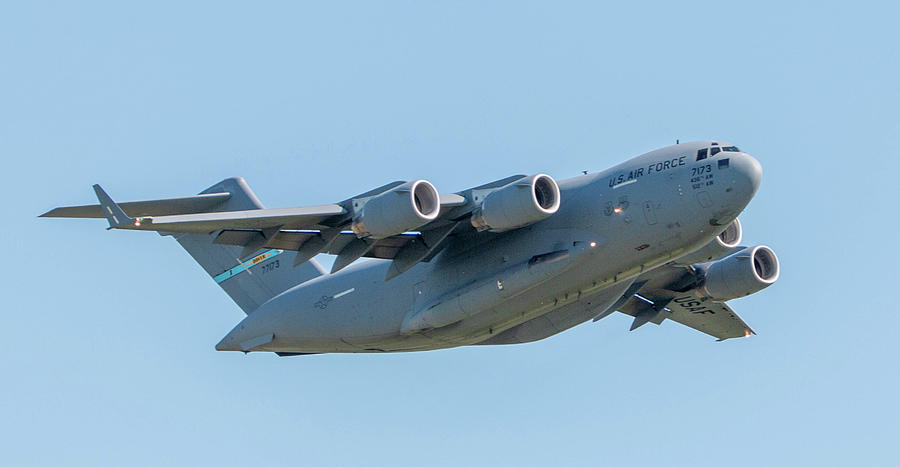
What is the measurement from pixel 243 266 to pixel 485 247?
4.57m

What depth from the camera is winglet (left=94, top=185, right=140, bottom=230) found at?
14.7 metres

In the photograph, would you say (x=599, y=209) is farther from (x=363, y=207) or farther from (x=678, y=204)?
(x=363, y=207)

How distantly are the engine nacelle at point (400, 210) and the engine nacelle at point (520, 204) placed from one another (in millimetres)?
645

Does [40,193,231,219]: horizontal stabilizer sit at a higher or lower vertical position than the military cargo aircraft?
higher

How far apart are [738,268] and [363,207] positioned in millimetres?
5880

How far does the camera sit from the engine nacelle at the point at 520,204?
51.6 feet

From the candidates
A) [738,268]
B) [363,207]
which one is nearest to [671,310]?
[738,268]

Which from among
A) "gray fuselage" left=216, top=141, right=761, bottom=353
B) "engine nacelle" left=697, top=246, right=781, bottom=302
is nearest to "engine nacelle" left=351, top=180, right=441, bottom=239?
"gray fuselage" left=216, top=141, right=761, bottom=353

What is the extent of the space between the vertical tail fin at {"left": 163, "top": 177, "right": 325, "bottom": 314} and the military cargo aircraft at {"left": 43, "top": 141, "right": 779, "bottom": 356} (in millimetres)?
178

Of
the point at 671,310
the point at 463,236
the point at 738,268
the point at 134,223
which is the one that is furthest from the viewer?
the point at 671,310

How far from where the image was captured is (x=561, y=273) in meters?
16.2

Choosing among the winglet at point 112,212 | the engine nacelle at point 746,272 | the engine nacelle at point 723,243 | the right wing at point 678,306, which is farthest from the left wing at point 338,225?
the engine nacelle at point 746,272

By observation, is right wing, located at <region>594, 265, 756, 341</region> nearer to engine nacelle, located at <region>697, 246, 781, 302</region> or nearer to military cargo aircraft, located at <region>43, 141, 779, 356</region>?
military cargo aircraft, located at <region>43, 141, 779, 356</region>

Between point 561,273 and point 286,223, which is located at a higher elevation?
point 286,223
